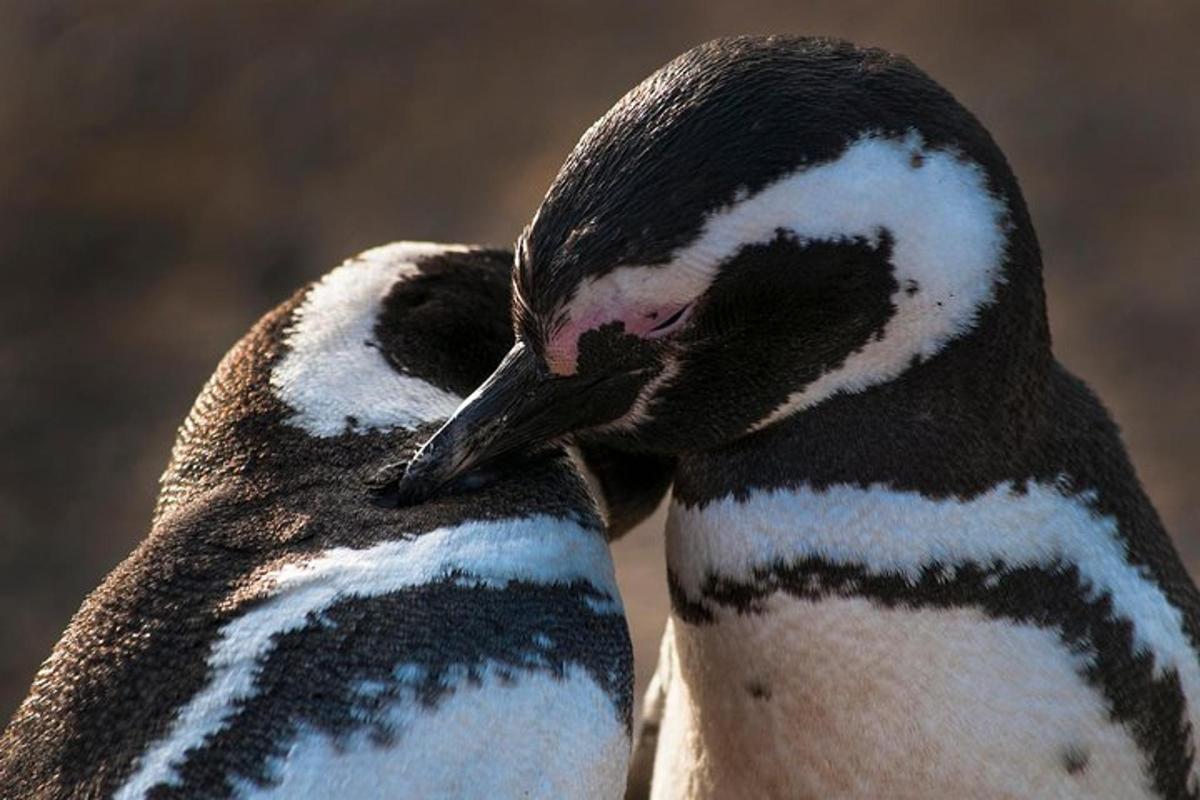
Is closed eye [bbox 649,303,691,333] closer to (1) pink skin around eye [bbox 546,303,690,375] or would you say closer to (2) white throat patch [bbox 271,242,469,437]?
(1) pink skin around eye [bbox 546,303,690,375]

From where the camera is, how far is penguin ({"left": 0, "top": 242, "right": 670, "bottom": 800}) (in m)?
1.14

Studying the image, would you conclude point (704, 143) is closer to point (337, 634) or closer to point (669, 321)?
point (669, 321)

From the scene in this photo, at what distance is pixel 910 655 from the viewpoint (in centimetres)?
132

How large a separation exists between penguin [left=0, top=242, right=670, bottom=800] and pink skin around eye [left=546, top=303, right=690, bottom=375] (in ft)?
0.37

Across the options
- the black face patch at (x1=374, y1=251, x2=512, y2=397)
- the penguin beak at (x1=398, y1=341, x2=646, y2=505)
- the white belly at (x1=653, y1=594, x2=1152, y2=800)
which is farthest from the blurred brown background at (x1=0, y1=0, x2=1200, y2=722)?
the penguin beak at (x1=398, y1=341, x2=646, y2=505)

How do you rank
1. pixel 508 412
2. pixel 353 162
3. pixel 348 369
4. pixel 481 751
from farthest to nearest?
pixel 353 162 < pixel 348 369 < pixel 508 412 < pixel 481 751

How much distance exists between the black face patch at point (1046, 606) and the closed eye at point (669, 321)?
0.67 feet

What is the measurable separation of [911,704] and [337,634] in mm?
431

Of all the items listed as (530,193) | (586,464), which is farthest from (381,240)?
(586,464)

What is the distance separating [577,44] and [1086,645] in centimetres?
234

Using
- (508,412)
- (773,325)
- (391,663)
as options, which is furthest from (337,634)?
(773,325)

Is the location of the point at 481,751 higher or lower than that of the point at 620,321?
lower

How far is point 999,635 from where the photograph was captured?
4.34 ft

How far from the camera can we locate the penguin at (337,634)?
3.75ft
